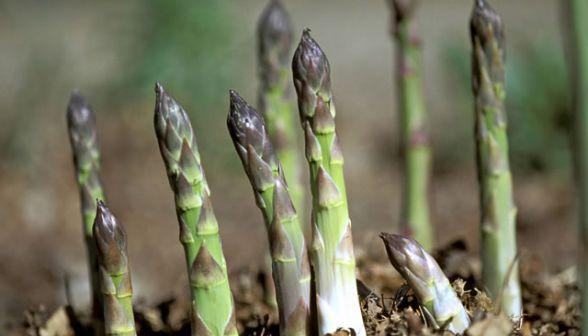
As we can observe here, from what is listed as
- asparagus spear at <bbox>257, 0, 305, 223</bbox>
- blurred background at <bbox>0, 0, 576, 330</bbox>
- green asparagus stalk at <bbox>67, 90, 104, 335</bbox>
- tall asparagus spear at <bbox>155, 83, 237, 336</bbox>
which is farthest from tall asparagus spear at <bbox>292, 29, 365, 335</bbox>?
blurred background at <bbox>0, 0, 576, 330</bbox>

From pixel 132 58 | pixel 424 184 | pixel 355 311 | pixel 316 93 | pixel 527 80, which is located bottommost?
pixel 355 311

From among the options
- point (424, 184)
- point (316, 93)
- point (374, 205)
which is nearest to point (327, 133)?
point (316, 93)

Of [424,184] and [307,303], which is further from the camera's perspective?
[424,184]

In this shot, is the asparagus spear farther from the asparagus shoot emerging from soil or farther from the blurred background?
the blurred background

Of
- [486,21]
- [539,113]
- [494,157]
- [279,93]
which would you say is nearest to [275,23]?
[279,93]

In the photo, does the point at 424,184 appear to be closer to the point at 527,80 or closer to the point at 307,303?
the point at 307,303

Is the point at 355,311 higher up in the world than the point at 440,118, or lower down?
lower down
